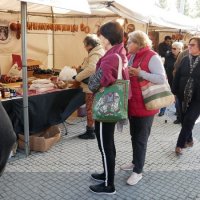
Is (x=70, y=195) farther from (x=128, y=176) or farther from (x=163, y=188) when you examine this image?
(x=163, y=188)

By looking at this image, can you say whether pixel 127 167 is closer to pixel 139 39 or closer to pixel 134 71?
pixel 134 71

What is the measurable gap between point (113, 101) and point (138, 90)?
429mm

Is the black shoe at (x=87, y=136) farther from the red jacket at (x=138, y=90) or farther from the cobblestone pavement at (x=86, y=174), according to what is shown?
the red jacket at (x=138, y=90)

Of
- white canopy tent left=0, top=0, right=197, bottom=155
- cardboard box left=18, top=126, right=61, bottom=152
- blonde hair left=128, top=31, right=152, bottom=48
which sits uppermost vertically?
white canopy tent left=0, top=0, right=197, bottom=155

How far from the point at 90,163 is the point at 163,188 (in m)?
1.00

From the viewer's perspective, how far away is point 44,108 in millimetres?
4336

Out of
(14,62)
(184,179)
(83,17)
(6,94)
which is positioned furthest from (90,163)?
(83,17)

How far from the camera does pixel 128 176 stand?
3.54 m

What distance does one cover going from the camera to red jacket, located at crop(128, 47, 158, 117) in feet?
9.87

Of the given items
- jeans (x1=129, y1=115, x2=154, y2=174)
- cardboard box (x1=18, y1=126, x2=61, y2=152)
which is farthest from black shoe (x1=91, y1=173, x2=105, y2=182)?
cardboard box (x1=18, y1=126, x2=61, y2=152)

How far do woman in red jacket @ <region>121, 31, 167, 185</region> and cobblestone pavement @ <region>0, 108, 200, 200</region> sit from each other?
526 mm

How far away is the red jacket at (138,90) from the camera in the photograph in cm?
301

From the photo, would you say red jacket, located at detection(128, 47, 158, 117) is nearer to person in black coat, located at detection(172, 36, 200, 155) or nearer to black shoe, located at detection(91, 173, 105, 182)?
black shoe, located at detection(91, 173, 105, 182)

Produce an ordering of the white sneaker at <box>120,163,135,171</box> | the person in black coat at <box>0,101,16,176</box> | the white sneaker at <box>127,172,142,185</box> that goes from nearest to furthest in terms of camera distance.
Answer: the person in black coat at <box>0,101,16,176</box> < the white sneaker at <box>127,172,142,185</box> < the white sneaker at <box>120,163,135,171</box>
